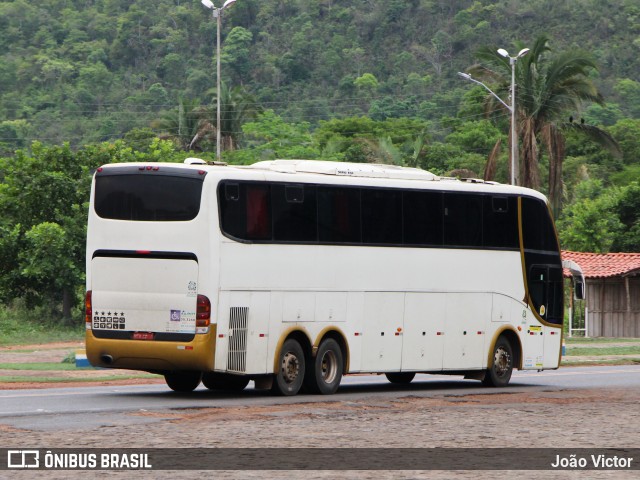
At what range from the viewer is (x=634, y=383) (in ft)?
94.0

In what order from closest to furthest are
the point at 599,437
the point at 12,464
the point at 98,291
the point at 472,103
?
the point at 12,464 < the point at 599,437 < the point at 98,291 < the point at 472,103

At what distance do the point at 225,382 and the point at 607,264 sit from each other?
31126 millimetres

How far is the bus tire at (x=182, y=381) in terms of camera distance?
23.6 m

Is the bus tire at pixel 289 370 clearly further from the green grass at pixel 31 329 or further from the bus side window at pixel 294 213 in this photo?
the green grass at pixel 31 329

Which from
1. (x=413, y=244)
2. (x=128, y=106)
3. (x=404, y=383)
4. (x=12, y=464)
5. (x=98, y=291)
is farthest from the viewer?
(x=128, y=106)

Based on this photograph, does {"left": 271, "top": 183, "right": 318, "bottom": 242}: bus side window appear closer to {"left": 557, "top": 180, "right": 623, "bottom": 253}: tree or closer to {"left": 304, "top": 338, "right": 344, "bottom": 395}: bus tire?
{"left": 304, "top": 338, "right": 344, "bottom": 395}: bus tire

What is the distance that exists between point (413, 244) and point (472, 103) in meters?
73.7

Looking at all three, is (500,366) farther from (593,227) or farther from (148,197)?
(593,227)

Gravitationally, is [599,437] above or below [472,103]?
below

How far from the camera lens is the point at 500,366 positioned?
27.3 metres

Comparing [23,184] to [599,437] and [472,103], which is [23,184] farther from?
[472,103]

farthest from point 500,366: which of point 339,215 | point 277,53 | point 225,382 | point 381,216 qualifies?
point 277,53

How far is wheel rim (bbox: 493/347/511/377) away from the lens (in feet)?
89.2

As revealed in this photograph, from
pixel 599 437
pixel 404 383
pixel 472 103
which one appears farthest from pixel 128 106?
pixel 599 437
